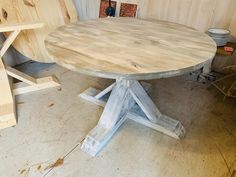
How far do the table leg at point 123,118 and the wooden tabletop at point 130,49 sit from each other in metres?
0.31

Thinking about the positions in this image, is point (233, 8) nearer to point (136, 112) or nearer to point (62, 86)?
point (136, 112)

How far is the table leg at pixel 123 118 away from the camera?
1.41 meters

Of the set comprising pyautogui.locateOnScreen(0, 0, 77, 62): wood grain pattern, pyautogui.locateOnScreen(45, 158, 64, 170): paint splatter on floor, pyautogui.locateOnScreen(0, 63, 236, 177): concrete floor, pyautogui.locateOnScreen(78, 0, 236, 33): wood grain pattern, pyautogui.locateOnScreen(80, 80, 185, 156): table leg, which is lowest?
pyautogui.locateOnScreen(45, 158, 64, 170): paint splatter on floor

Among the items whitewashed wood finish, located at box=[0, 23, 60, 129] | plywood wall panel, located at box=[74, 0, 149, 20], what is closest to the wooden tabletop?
whitewashed wood finish, located at box=[0, 23, 60, 129]

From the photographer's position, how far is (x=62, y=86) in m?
2.07

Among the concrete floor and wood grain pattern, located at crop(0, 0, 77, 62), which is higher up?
wood grain pattern, located at crop(0, 0, 77, 62)

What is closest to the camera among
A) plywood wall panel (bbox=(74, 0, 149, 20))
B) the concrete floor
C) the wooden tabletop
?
the wooden tabletop

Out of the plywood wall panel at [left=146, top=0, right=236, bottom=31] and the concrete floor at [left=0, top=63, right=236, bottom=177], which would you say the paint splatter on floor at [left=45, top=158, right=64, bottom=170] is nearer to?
the concrete floor at [left=0, top=63, right=236, bottom=177]

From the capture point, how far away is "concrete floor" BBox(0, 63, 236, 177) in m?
1.28

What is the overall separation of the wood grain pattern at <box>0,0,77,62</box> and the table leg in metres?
0.97

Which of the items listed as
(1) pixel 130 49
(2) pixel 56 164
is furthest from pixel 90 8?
(2) pixel 56 164

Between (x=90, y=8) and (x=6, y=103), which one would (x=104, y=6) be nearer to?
(x=90, y=8)

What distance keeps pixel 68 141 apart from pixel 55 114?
0.32 m

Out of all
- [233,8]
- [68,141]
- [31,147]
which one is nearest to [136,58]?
[68,141]
